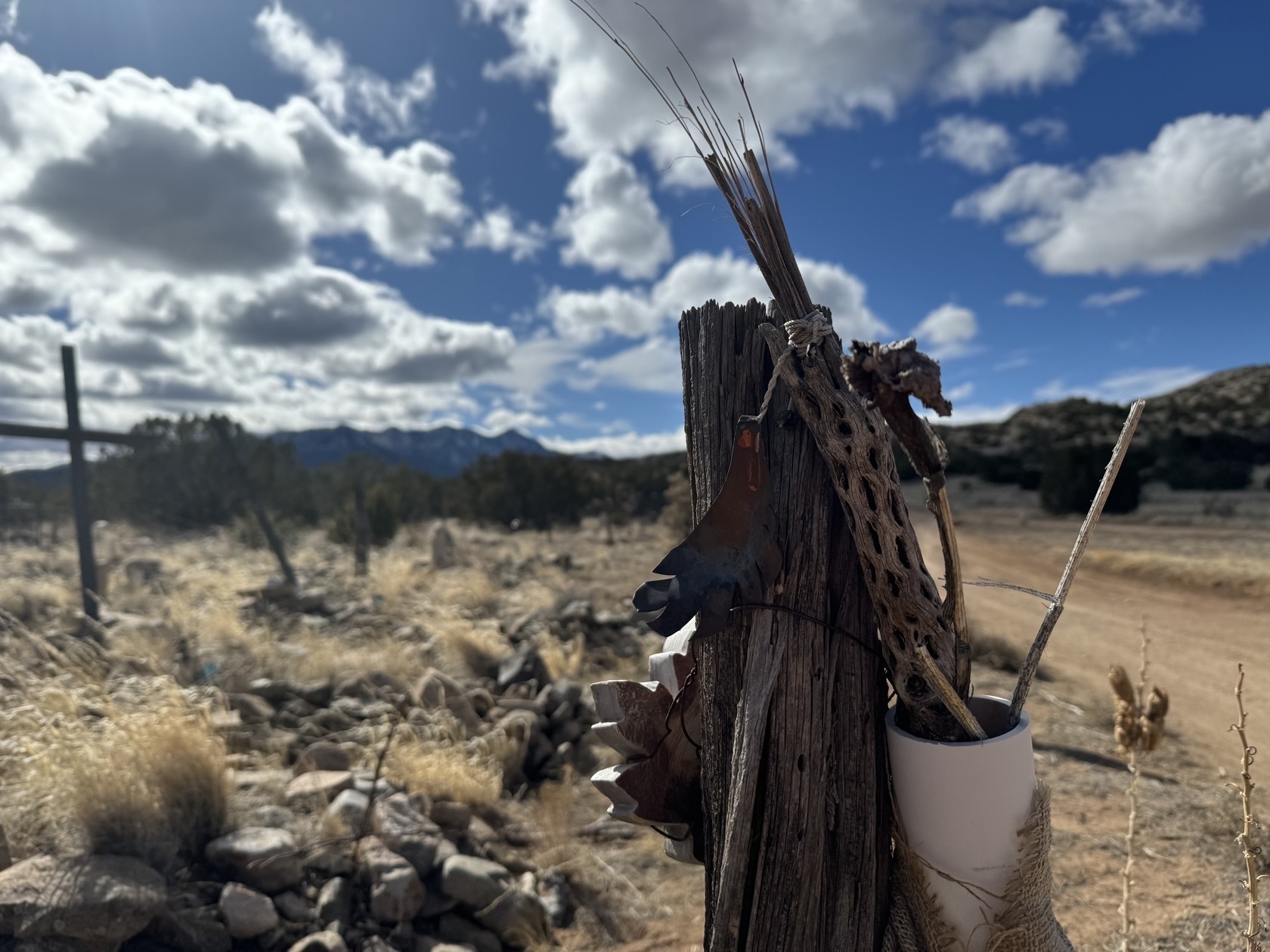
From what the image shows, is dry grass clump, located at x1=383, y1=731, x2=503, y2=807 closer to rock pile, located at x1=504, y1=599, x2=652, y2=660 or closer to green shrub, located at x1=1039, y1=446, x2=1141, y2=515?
rock pile, located at x1=504, y1=599, x2=652, y2=660

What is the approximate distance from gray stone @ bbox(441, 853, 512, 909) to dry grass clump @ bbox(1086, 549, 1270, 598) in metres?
11.0

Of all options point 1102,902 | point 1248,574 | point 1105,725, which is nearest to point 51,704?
point 1102,902

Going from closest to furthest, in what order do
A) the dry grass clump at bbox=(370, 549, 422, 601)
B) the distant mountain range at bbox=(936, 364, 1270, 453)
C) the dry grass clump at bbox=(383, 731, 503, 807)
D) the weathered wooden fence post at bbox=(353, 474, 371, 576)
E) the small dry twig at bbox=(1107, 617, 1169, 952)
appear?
1. the small dry twig at bbox=(1107, 617, 1169, 952)
2. the dry grass clump at bbox=(383, 731, 503, 807)
3. the dry grass clump at bbox=(370, 549, 422, 601)
4. the weathered wooden fence post at bbox=(353, 474, 371, 576)
5. the distant mountain range at bbox=(936, 364, 1270, 453)

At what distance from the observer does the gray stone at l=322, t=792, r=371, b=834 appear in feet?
12.2

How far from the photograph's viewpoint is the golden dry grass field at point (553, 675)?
3.37m

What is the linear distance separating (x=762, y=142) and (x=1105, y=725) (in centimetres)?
641

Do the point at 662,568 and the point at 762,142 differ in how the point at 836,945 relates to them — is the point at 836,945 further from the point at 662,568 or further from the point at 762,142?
the point at 762,142

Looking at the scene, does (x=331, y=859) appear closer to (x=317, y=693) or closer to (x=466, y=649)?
(x=317, y=693)

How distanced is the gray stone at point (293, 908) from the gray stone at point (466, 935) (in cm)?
57

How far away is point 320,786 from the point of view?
4.10 meters

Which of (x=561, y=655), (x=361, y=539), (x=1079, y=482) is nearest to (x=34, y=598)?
(x=361, y=539)

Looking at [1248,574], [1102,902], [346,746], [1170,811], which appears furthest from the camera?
[1248,574]

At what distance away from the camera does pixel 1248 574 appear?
1041 centimetres

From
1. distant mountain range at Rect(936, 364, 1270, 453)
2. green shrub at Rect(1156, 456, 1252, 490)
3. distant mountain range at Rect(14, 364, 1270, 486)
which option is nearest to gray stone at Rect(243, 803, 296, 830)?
distant mountain range at Rect(14, 364, 1270, 486)
